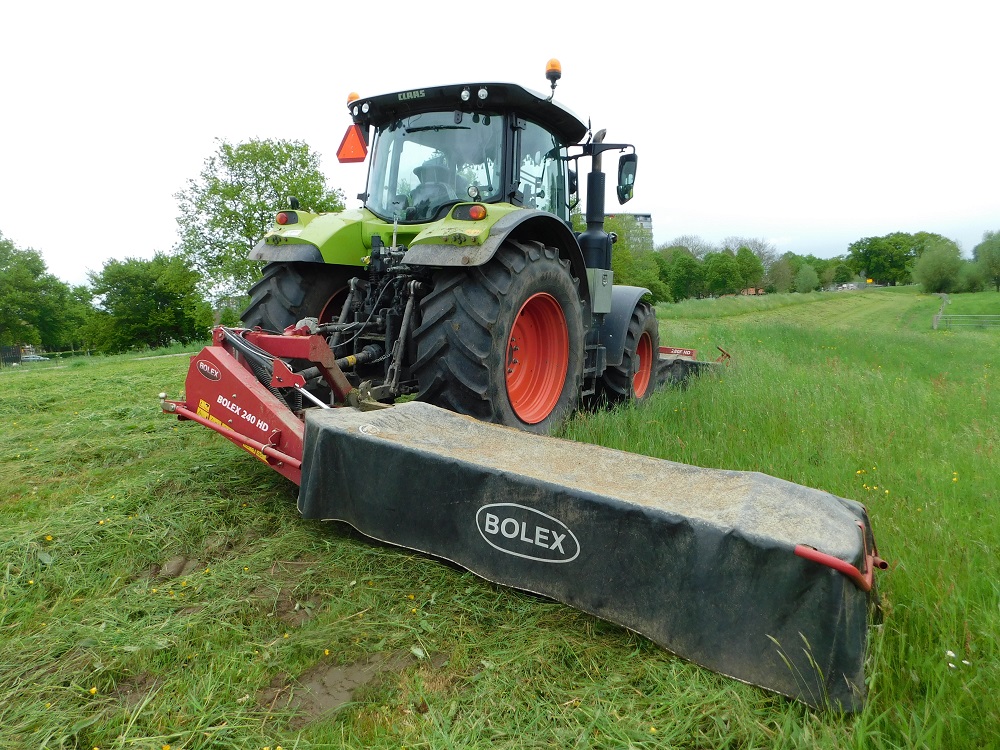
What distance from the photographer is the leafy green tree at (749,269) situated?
205 feet

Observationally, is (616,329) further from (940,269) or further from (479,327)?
(940,269)

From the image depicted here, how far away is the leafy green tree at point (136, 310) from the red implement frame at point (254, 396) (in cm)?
4327

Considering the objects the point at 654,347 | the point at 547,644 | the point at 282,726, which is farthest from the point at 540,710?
the point at 654,347

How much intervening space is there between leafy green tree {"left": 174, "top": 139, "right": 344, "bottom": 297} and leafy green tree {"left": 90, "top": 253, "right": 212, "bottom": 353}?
1799cm

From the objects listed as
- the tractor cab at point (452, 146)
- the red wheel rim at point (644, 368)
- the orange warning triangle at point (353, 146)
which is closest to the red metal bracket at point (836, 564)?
the tractor cab at point (452, 146)

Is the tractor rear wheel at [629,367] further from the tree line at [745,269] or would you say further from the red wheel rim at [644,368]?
the tree line at [745,269]

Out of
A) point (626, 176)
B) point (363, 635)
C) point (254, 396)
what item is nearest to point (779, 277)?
point (626, 176)

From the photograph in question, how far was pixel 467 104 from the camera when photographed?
12.3ft

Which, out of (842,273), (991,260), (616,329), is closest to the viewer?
(616,329)

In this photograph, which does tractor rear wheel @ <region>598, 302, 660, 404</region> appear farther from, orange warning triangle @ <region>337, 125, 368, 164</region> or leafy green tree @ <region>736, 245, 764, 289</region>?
leafy green tree @ <region>736, 245, 764, 289</region>

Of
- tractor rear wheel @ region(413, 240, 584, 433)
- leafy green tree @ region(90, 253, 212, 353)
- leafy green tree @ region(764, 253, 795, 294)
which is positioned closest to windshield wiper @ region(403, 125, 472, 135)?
tractor rear wheel @ region(413, 240, 584, 433)

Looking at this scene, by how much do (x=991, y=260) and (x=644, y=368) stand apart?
198 ft

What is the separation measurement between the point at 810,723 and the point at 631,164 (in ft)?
12.2

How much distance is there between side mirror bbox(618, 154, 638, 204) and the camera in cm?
441
